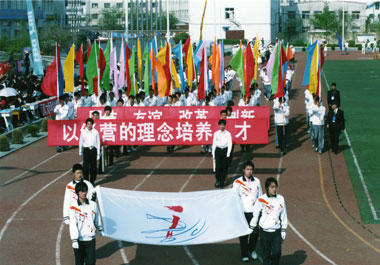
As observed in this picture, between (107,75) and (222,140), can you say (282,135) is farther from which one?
(107,75)

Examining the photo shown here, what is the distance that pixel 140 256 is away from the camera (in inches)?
510

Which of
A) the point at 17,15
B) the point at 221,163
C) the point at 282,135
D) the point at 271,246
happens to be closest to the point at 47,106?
the point at 282,135

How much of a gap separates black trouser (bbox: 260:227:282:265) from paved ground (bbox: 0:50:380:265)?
4.18ft

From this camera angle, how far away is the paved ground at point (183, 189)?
12969 millimetres

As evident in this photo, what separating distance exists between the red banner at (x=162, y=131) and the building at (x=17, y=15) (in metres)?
47.6

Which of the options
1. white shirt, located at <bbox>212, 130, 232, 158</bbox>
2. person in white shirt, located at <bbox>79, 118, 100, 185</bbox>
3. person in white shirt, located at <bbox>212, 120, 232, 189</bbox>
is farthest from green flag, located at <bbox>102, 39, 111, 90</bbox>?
white shirt, located at <bbox>212, 130, 232, 158</bbox>

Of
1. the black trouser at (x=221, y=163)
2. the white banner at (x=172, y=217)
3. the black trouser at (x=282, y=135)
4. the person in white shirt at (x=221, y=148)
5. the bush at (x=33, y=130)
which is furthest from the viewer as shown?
the bush at (x=33, y=130)

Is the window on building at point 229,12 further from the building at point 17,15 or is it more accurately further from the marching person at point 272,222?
the marching person at point 272,222

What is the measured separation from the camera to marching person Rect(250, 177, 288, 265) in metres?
11.2

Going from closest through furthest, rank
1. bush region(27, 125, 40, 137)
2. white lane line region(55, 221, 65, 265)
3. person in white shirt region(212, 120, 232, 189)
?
white lane line region(55, 221, 65, 265) → person in white shirt region(212, 120, 232, 189) → bush region(27, 125, 40, 137)

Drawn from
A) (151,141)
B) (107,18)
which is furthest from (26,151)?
(107,18)

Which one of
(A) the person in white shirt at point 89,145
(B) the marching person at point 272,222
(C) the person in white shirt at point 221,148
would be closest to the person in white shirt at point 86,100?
(A) the person in white shirt at point 89,145

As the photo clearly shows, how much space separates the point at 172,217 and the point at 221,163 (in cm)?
604

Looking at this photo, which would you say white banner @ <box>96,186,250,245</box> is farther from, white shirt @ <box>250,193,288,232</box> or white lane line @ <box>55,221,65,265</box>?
white lane line @ <box>55,221,65,265</box>
